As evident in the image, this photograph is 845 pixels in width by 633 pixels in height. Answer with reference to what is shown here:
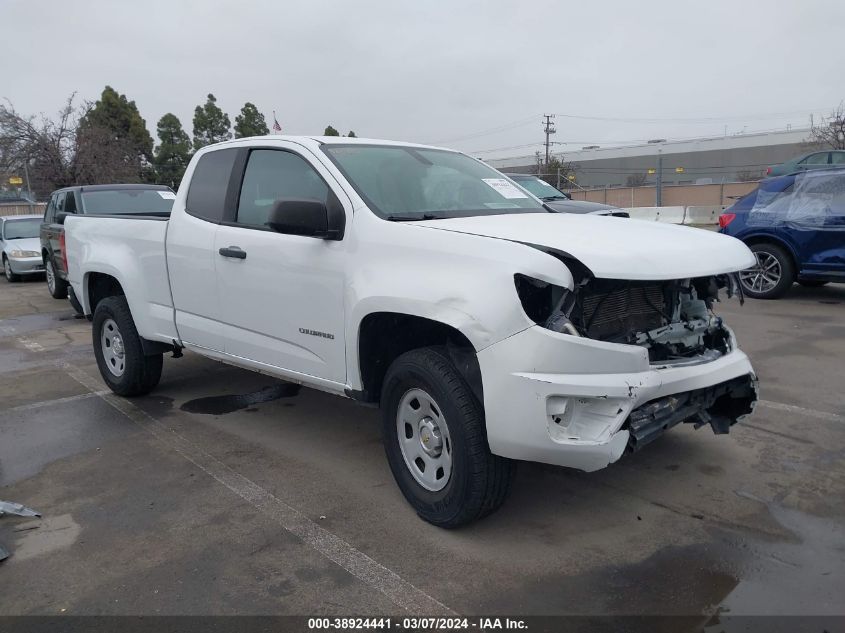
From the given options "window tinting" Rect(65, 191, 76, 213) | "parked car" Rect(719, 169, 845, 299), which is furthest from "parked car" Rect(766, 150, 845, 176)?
"window tinting" Rect(65, 191, 76, 213)

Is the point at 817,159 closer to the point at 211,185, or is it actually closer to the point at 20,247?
the point at 211,185

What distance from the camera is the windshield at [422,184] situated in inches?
156

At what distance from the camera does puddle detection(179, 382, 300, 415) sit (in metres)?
5.73

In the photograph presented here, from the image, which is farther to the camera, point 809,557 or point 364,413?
point 364,413

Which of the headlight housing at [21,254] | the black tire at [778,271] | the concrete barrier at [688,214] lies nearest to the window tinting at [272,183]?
the black tire at [778,271]

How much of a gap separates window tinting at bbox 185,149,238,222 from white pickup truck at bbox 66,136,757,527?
0.02 meters

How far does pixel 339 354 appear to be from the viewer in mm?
3867

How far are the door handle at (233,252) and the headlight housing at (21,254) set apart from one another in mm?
13026

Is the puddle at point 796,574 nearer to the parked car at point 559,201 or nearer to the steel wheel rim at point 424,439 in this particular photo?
the steel wheel rim at point 424,439

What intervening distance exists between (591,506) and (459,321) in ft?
4.71

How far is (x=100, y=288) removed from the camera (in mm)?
6352

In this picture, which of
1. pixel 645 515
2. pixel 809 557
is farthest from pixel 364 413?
pixel 809 557

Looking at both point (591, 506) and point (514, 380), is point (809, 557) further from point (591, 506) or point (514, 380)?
point (514, 380)

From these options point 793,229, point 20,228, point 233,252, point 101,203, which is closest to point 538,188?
point 793,229
